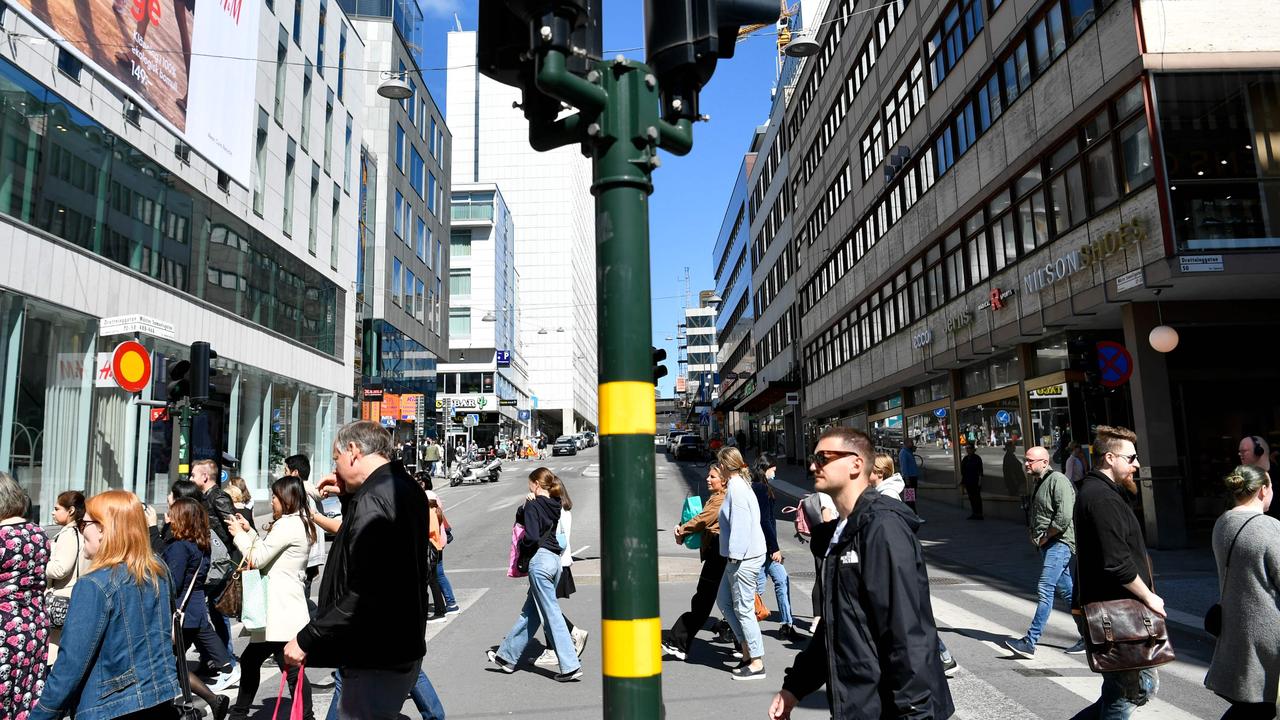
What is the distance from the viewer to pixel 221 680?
700cm

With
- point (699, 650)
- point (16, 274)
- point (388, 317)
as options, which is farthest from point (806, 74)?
point (699, 650)

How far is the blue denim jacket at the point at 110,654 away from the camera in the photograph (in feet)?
12.1

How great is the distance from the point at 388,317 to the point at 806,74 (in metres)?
23.7

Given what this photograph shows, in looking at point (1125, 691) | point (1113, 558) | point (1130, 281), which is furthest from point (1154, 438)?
point (1125, 691)

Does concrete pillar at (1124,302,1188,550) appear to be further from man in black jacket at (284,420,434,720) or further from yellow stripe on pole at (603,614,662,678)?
yellow stripe on pole at (603,614,662,678)

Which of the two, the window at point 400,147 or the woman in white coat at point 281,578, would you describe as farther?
the window at point 400,147

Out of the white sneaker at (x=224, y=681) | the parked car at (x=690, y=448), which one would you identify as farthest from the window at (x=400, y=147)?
the white sneaker at (x=224, y=681)

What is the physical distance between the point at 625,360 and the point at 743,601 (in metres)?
5.24

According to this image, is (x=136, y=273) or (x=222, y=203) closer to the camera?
(x=136, y=273)

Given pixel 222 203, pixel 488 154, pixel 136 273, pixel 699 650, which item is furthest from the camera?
pixel 488 154

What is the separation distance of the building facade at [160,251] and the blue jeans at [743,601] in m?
8.86

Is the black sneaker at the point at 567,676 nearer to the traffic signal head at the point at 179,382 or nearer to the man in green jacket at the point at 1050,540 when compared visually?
the man in green jacket at the point at 1050,540

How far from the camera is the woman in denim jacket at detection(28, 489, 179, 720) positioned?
3.69 m

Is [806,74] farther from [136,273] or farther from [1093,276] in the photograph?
[136,273]
